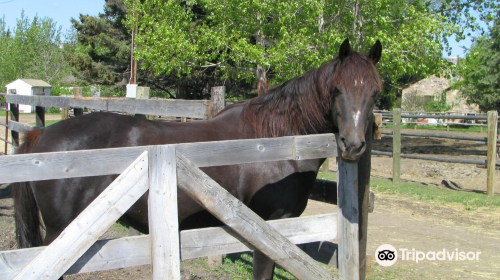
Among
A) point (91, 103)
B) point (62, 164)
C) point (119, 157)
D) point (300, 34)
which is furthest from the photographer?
point (300, 34)

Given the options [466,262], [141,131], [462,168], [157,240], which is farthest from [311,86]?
[462,168]

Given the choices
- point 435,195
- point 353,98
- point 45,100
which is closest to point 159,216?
point 353,98

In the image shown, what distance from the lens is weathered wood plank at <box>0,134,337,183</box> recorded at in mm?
2262

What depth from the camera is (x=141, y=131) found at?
358 centimetres

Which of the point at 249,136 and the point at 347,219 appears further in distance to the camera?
the point at 249,136

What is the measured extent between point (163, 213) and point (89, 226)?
38cm

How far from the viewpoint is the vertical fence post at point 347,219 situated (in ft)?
10.6

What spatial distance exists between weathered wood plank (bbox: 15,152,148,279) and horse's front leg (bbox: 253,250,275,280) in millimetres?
1473

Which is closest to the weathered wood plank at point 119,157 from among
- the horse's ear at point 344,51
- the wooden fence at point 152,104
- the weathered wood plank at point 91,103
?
the horse's ear at point 344,51

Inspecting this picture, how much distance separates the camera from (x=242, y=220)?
8.95 ft

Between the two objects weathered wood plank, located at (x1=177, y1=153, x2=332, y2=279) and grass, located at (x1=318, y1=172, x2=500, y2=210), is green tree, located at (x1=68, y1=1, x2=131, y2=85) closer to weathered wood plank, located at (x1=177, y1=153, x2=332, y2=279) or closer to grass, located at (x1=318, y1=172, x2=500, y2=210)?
grass, located at (x1=318, y1=172, x2=500, y2=210)

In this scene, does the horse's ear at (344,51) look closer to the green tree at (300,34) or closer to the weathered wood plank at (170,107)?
the weathered wood plank at (170,107)

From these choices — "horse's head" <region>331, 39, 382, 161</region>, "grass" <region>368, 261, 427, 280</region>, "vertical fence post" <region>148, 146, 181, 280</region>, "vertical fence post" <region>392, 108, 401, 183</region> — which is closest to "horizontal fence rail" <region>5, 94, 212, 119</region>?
"horse's head" <region>331, 39, 382, 161</region>

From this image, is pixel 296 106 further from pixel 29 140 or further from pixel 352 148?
pixel 29 140
